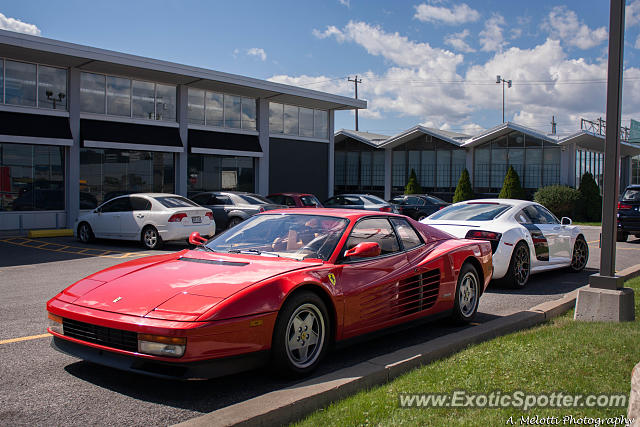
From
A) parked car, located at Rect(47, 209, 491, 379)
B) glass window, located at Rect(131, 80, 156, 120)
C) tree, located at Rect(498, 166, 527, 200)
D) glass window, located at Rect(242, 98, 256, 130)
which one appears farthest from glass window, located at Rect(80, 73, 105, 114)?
tree, located at Rect(498, 166, 527, 200)

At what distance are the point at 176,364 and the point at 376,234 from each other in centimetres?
265

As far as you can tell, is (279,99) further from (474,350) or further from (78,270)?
(474,350)

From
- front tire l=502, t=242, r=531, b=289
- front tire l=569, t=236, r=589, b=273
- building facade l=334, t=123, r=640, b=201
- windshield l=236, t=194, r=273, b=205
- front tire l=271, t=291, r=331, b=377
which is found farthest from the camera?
building facade l=334, t=123, r=640, b=201

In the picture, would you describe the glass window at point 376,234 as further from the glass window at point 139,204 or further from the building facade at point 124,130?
the building facade at point 124,130

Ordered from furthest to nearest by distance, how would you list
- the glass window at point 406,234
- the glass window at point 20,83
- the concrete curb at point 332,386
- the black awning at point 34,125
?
1. the glass window at point 20,83
2. the black awning at point 34,125
3. the glass window at point 406,234
4. the concrete curb at point 332,386

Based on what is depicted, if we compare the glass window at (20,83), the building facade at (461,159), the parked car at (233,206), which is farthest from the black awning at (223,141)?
the building facade at (461,159)

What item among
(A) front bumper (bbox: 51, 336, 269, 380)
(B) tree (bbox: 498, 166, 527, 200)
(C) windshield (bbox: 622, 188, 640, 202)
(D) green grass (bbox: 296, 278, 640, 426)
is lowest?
(D) green grass (bbox: 296, 278, 640, 426)

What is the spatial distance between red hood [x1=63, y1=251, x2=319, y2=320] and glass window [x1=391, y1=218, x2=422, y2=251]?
1505 mm

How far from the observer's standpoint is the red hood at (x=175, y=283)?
4.31 metres

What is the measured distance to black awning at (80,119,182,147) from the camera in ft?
69.6

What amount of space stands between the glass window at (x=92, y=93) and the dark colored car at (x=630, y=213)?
18123 millimetres

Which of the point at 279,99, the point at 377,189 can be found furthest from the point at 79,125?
the point at 377,189

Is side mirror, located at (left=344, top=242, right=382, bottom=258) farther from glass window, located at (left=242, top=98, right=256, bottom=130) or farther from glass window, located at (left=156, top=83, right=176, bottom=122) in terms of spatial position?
glass window, located at (left=242, top=98, right=256, bottom=130)

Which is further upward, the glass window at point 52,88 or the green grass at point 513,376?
the glass window at point 52,88
